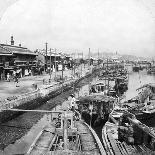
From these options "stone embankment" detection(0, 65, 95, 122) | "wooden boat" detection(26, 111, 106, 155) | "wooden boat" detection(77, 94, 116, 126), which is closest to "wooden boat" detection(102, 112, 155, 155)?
"wooden boat" detection(26, 111, 106, 155)

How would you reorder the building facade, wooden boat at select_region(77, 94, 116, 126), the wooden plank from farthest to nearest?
the building facade < wooden boat at select_region(77, 94, 116, 126) < the wooden plank

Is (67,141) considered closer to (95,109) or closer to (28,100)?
(95,109)

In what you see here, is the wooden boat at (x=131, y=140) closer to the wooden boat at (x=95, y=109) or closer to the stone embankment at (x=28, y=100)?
the wooden boat at (x=95, y=109)

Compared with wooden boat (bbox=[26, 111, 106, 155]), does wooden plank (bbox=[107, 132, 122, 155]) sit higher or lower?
lower

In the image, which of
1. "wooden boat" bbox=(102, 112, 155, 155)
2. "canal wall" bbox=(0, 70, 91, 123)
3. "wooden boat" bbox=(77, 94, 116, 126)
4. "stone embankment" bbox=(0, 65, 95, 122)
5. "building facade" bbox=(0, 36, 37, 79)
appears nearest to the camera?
"wooden boat" bbox=(102, 112, 155, 155)

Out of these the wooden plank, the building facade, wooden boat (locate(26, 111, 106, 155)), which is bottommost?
the wooden plank

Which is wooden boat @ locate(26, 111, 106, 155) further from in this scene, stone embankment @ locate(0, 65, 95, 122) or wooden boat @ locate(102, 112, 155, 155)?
stone embankment @ locate(0, 65, 95, 122)

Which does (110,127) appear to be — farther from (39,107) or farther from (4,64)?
(4,64)

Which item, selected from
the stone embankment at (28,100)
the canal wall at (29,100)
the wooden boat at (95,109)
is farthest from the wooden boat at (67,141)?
the canal wall at (29,100)

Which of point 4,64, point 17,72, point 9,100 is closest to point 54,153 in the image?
point 9,100
